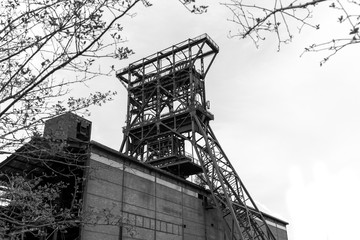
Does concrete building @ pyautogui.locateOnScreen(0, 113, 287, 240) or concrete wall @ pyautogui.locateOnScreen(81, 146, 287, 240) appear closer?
concrete building @ pyautogui.locateOnScreen(0, 113, 287, 240)

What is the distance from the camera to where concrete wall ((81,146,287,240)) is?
22.1m

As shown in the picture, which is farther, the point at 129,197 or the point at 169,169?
the point at 169,169

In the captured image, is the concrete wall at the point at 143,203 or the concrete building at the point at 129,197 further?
the concrete wall at the point at 143,203

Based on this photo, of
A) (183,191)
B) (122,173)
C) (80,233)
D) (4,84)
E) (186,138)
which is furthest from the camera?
(186,138)

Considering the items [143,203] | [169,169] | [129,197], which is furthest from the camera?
[169,169]

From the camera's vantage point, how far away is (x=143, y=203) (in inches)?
998

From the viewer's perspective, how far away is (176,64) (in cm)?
3700

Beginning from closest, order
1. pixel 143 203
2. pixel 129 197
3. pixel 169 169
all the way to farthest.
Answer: pixel 129 197, pixel 143 203, pixel 169 169

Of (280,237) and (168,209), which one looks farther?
(280,237)

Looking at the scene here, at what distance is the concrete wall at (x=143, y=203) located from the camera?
22.1 m

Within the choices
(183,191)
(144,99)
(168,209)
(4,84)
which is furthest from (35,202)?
(144,99)

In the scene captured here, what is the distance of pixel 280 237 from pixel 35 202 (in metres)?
40.3

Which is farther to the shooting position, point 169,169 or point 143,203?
point 169,169

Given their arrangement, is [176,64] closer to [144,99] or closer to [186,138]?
[144,99]
